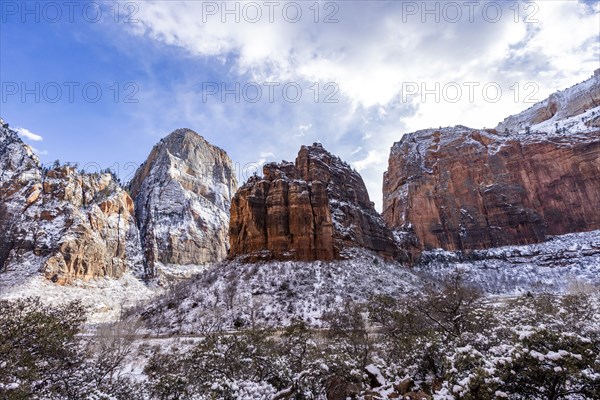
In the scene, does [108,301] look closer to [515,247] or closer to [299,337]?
[299,337]

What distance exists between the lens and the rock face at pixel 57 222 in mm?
95694

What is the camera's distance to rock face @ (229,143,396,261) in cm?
6644

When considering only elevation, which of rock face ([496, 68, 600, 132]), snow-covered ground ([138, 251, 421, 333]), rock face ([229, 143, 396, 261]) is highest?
rock face ([496, 68, 600, 132])

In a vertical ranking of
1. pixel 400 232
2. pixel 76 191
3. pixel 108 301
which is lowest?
pixel 108 301

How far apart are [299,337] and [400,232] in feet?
343

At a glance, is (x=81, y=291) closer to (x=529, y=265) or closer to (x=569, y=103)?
(x=529, y=265)

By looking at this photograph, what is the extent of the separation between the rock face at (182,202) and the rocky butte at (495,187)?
8137 centimetres

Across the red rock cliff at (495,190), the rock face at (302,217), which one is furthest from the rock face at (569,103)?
the rock face at (302,217)

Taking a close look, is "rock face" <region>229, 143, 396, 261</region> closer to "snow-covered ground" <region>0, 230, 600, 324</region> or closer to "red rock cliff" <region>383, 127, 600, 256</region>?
"snow-covered ground" <region>0, 230, 600, 324</region>

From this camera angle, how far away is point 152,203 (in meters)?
150

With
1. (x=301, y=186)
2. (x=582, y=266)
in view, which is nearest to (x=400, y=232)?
(x=582, y=266)

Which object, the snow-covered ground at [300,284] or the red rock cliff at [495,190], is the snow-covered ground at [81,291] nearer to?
the snow-covered ground at [300,284]

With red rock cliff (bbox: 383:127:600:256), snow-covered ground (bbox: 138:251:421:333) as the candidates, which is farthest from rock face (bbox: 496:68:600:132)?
snow-covered ground (bbox: 138:251:421:333)

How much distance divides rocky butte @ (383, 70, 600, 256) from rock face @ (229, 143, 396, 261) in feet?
121
